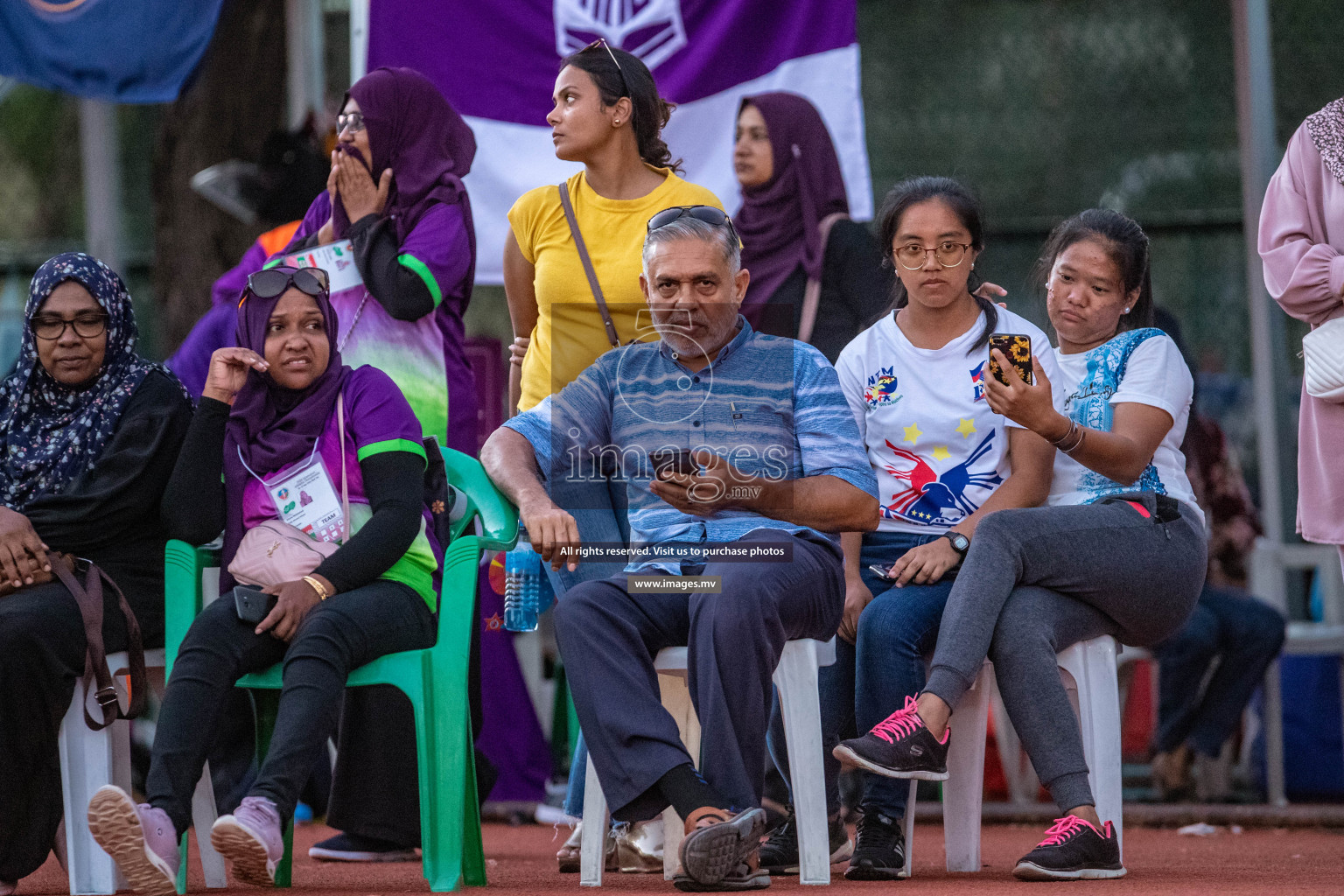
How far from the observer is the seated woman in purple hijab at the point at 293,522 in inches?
120

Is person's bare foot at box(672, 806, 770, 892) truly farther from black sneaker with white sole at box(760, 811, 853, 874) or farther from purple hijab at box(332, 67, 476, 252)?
purple hijab at box(332, 67, 476, 252)

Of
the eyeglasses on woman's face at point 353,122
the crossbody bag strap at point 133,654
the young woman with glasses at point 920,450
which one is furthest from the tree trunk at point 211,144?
the young woman with glasses at point 920,450

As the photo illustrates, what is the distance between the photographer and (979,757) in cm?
344

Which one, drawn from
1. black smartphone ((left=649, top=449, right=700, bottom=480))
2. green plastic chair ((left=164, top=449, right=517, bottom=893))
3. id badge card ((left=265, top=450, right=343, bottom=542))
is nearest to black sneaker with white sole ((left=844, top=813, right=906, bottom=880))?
green plastic chair ((left=164, top=449, right=517, bottom=893))

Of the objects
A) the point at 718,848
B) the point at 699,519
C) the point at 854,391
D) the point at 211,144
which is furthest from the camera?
the point at 211,144

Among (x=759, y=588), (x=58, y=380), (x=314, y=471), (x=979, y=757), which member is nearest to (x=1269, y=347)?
(x=979, y=757)

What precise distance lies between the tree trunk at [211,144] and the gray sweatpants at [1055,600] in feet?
13.9

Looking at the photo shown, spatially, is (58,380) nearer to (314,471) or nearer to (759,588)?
(314,471)

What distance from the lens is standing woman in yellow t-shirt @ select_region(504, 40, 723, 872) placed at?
3709 millimetres

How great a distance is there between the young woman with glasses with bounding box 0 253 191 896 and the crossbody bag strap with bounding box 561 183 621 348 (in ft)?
3.25

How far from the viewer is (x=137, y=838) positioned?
2820 millimetres

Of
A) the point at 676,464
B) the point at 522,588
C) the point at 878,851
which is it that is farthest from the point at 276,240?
the point at 878,851

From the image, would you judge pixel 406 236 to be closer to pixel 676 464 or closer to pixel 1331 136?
pixel 676 464

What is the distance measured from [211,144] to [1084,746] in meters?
4.89
